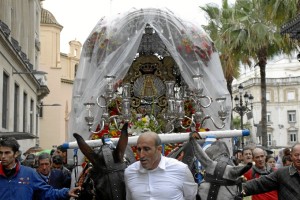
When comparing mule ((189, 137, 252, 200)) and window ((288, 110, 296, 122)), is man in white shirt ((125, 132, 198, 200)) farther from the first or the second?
window ((288, 110, 296, 122))

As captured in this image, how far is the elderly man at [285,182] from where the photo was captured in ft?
18.5

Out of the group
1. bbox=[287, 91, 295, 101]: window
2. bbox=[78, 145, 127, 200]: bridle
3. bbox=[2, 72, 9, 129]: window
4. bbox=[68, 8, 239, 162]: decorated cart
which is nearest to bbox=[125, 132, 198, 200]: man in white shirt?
bbox=[78, 145, 127, 200]: bridle

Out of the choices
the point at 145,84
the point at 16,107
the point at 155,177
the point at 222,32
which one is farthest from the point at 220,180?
the point at 16,107

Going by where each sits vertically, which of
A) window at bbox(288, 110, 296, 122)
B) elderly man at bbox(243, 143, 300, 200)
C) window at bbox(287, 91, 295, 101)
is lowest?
elderly man at bbox(243, 143, 300, 200)

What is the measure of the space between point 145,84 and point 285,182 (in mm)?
4722

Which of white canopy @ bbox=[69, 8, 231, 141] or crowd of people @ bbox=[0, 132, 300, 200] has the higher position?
white canopy @ bbox=[69, 8, 231, 141]

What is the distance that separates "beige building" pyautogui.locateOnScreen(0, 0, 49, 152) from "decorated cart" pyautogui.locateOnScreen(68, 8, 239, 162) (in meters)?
8.44

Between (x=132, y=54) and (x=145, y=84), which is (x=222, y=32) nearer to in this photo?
(x=145, y=84)

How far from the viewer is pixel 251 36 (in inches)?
945

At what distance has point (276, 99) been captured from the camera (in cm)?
7938

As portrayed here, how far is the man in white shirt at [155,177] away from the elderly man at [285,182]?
115 cm

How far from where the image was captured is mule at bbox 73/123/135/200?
4703 mm

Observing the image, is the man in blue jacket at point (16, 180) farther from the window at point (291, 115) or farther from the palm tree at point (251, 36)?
the window at point (291, 115)

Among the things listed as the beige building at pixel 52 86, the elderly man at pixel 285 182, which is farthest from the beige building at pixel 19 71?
the elderly man at pixel 285 182
